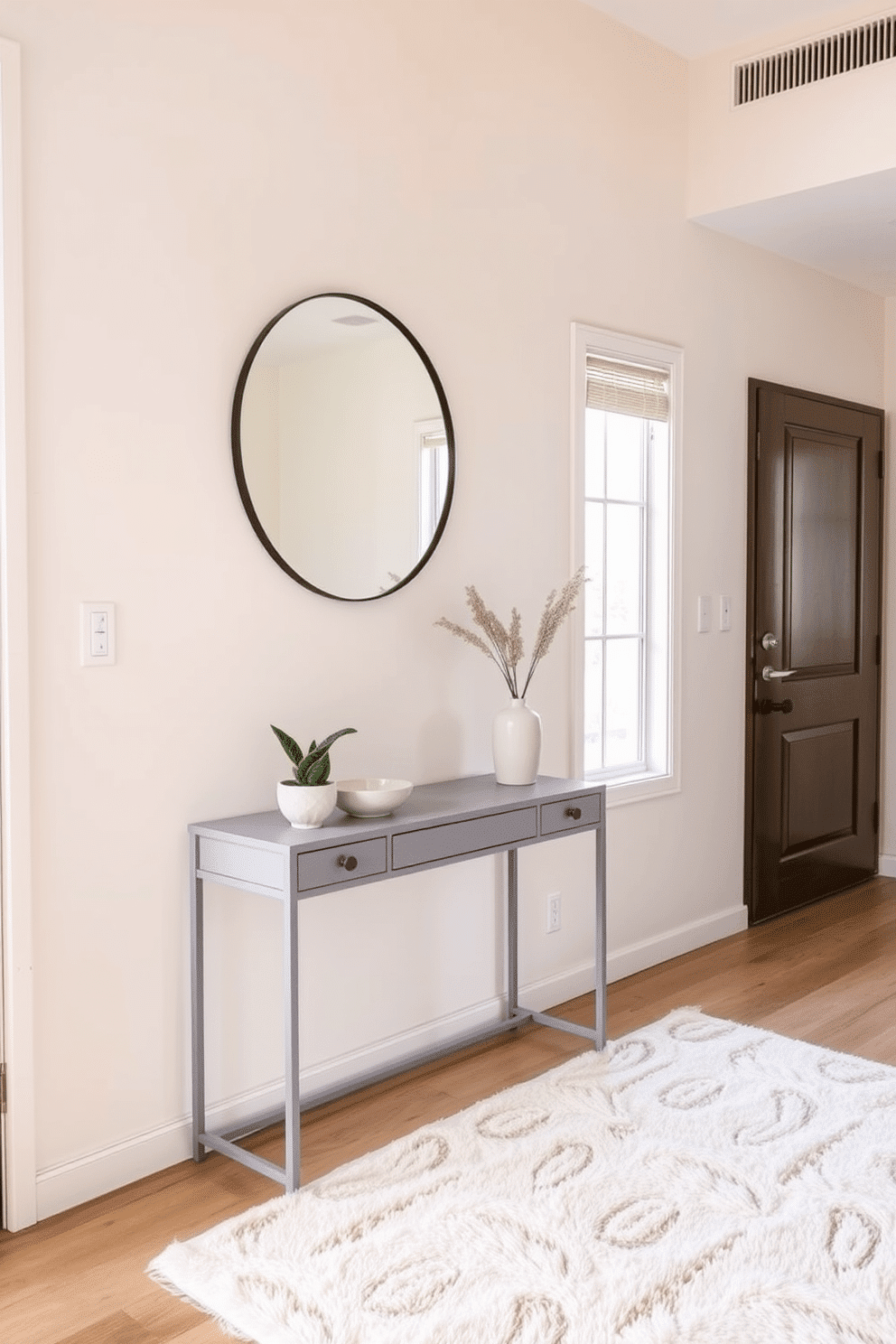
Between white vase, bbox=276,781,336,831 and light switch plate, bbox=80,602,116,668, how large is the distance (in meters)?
0.45

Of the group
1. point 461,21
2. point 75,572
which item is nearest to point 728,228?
point 461,21

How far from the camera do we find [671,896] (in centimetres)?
409

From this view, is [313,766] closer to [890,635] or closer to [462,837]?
[462,837]

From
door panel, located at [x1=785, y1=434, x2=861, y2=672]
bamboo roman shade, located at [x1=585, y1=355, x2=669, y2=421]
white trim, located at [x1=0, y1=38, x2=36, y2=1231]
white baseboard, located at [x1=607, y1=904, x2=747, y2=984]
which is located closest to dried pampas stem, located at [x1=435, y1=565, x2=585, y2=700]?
bamboo roman shade, located at [x1=585, y1=355, x2=669, y2=421]

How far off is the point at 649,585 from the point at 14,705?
237 cm

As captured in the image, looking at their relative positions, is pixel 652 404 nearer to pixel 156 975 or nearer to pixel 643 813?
pixel 643 813

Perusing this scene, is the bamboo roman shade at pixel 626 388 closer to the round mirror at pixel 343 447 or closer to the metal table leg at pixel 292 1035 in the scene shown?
the round mirror at pixel 343 447

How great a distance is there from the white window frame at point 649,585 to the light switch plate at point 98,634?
160cm

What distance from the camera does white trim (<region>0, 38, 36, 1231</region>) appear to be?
7.32ft

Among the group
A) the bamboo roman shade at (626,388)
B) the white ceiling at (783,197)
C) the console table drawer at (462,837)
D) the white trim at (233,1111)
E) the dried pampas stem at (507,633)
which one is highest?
the white ceiling at (783,197)

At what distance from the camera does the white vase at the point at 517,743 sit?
3084 mm

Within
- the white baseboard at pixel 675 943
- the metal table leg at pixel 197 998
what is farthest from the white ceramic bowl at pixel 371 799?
the white baseboard at pixel 675 943

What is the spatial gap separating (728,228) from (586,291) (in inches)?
33.6

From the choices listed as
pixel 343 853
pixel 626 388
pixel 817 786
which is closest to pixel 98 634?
pixel 343 853
